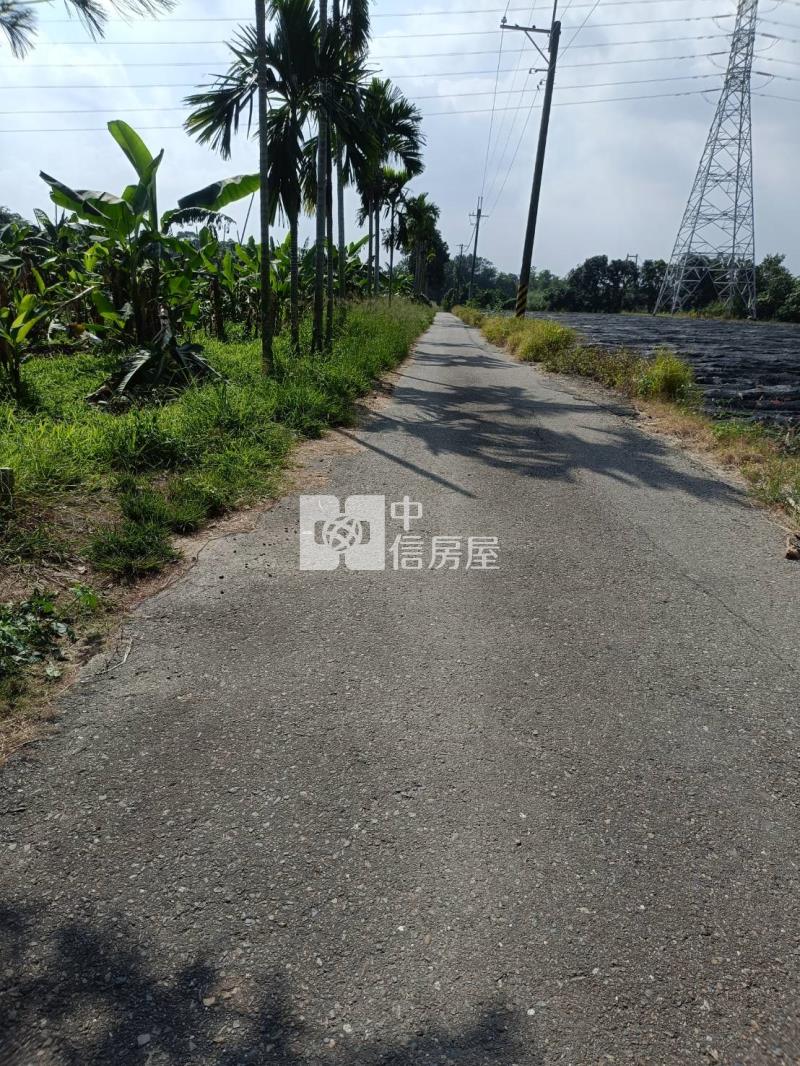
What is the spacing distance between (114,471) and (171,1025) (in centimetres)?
421

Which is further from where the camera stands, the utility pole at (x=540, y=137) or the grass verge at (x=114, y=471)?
the utility pole at (x=540, y=137)

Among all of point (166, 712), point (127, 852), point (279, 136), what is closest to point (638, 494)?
point (166, 712)

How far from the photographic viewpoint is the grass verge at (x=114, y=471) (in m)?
3.36

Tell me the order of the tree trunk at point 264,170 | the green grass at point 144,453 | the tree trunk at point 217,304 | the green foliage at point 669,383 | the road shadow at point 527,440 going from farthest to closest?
the tree trunk at point 217,304 → the green foliage at point 669,383 → the tree trunk at point 264,170 → the road shadow at point 527,440 → the green grass at point 144,453

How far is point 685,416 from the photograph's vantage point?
8180 mm

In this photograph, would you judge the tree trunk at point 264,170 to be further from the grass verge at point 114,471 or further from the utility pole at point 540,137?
the utility pole at point 540,137

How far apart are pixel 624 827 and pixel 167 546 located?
9.91 feet

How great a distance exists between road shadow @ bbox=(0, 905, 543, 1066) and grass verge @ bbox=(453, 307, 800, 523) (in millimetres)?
4804

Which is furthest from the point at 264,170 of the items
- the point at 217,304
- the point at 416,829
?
the point at 416,829

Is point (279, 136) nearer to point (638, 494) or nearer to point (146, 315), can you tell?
point (146, 315)

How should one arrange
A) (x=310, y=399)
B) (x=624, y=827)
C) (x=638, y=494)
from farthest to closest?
(x=310, y=399) → (x=638, y=494) → (x=624, y=827)

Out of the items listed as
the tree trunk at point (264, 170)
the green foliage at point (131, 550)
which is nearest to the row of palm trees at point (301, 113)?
the tree trunk at point (264, 170)

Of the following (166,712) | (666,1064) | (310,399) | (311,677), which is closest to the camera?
(666,1064)

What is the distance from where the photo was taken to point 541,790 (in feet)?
7.57
